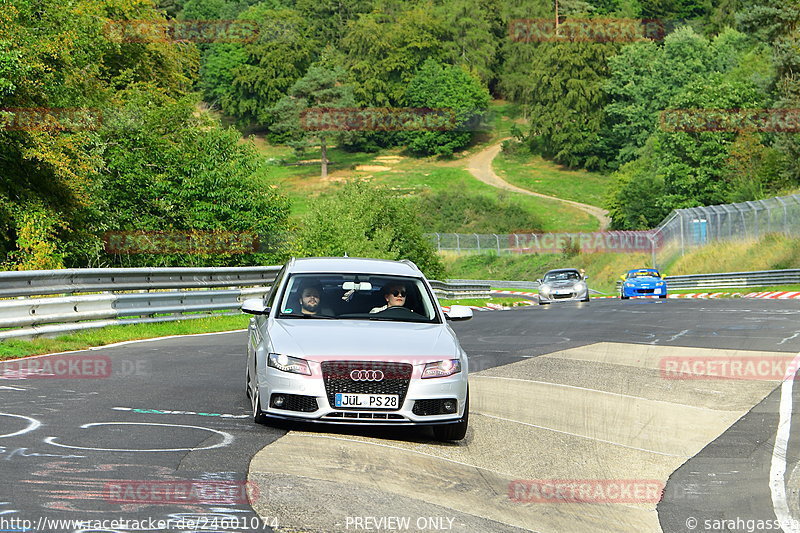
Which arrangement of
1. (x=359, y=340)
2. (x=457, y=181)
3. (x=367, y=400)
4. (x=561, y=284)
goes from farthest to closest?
(x=457, y=181) → (x=561, y=284) → (x=359, y=340) → (x=367, y=400)

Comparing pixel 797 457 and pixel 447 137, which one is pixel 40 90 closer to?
pixel 797 457

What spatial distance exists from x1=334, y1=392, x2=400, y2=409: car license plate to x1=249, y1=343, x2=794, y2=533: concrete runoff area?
287 mm

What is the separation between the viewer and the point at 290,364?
29.9 ft

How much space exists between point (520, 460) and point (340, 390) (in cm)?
160

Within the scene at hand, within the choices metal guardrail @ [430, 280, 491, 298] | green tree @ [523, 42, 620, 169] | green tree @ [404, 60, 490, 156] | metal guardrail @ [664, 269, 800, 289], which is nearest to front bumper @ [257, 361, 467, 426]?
metal guardrail @ [430, 280, 491, 298]

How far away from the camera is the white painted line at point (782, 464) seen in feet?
24.0

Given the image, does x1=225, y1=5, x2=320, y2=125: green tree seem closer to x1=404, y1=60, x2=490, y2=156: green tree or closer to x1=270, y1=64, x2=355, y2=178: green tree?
x1=270, y1=64, x2=355, y2=178: green tree

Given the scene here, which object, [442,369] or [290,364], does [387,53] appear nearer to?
[442,369]

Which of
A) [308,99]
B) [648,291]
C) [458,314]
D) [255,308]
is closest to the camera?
[255,308]

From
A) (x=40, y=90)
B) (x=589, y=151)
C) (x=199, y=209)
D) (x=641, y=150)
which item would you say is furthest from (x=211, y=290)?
(x=589, y=151)

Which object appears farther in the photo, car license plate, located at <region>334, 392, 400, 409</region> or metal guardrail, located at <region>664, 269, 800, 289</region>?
metal guardrail, located at <region>664, 269, 800, 289</region>

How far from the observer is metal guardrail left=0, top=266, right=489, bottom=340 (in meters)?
16.0

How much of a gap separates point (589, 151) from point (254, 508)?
4816 inches

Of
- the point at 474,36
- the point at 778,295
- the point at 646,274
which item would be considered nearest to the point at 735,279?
the point at 646,274
